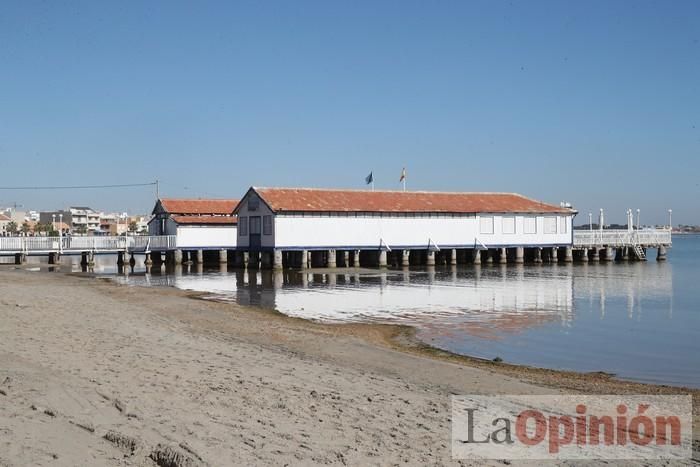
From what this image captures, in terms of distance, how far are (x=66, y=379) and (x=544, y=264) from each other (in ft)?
177

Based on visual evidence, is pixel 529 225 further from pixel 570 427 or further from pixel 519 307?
pixel 570 427

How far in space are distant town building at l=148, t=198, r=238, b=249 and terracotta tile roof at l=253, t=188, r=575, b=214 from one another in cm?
694

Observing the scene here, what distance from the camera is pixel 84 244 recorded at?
174 ft

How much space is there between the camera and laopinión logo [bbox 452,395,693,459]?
804 centimetres

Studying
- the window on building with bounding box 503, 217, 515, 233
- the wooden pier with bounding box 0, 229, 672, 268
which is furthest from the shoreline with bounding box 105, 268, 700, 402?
the window on building with bounding box 503, 217, 515, 233

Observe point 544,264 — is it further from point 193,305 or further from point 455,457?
point 455,457

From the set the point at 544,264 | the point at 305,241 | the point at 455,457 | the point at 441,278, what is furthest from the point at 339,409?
the point at 544,264

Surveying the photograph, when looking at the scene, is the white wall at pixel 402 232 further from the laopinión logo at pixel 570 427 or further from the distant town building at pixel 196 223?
the laopinión logo at pixel 570 427

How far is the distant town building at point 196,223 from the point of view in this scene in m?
55.8

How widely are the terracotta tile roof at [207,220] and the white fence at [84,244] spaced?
4.70 ft

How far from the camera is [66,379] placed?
31.2ft

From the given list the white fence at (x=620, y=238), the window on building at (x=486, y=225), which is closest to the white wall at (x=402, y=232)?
the window on building at (x=486, y=225)

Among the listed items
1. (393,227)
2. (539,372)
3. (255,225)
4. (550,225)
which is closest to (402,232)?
(393,227)

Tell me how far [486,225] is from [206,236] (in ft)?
72.2
